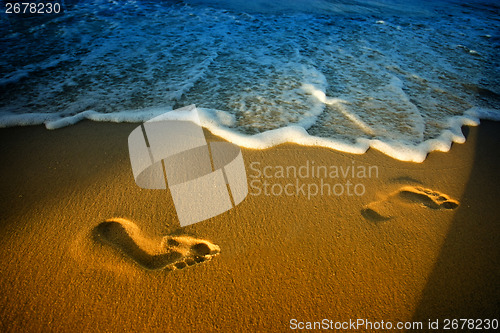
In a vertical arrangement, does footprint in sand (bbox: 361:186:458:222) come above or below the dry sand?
above

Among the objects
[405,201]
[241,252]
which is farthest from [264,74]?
[241,252]

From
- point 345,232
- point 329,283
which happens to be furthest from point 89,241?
point 345,232

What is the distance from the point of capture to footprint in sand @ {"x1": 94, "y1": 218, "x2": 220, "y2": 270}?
4.66 ft

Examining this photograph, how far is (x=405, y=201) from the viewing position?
176cm

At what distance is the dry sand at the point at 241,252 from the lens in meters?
1.25

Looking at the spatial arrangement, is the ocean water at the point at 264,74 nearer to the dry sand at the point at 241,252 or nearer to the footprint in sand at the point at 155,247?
the dry sand at the point at 241,252

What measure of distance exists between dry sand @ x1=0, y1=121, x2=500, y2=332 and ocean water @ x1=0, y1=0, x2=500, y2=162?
1.89ft

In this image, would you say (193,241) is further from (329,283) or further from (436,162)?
(436,162)

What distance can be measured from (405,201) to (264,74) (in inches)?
92.3

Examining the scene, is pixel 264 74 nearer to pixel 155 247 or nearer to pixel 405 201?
pixel 405 201

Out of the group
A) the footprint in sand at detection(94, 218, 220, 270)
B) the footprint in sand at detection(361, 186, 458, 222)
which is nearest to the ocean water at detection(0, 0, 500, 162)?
the footprint in sand at detection(361, 186, 458, 222)

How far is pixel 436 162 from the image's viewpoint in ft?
6.88

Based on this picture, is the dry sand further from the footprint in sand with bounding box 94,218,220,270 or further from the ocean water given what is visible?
the ocean water

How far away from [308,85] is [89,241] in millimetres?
2721
